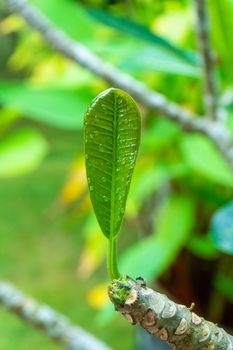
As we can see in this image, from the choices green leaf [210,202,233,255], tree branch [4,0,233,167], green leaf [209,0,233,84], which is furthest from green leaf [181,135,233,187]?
green leaf [210,202,233,255]

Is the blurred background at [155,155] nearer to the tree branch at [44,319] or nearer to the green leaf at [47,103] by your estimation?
the green leaf at [47,103]

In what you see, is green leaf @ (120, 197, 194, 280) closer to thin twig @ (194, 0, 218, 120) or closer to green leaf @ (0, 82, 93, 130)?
green leaf @ (0, 82, 93, 130)

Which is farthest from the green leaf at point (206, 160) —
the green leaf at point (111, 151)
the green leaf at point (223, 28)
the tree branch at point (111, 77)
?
the green leaf at point (111, 151)

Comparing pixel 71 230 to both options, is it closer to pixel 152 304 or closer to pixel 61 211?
pixel 61 211

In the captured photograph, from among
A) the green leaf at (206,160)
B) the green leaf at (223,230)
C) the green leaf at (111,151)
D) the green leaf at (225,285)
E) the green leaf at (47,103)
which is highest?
the green leaf at (111,151)

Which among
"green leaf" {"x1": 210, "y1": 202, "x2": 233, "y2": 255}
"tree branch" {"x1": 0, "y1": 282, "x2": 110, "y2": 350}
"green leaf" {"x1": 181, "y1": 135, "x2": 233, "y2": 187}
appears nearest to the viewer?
"green leaf" {"x1": 210, "y1": 202, "x2": 233, "y2": 255}

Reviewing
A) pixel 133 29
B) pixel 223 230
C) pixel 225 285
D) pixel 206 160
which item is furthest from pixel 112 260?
pixel 225 285
